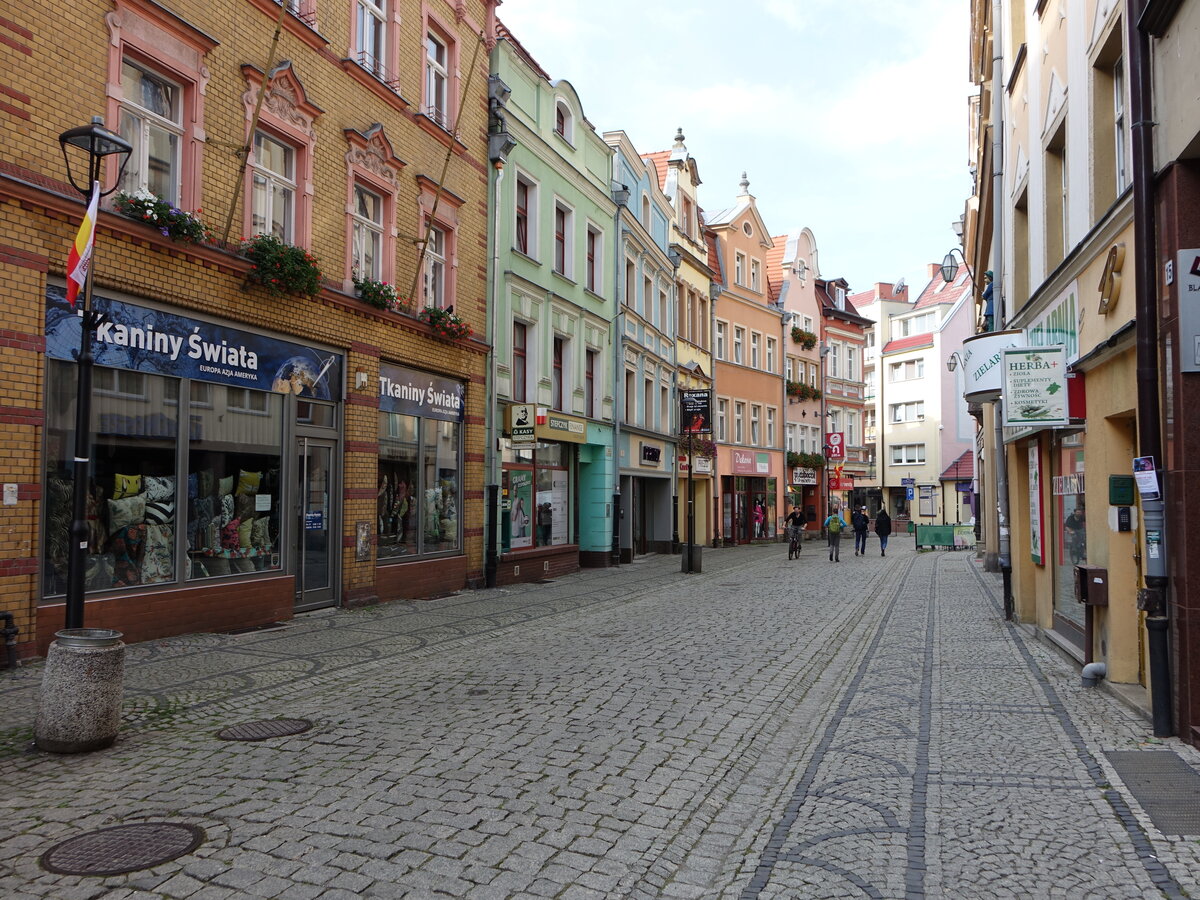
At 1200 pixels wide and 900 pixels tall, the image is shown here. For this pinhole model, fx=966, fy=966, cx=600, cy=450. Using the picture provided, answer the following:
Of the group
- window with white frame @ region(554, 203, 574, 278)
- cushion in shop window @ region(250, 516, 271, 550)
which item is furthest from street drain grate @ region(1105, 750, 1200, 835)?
window with white frame @ region(554, 203, 574, 278)

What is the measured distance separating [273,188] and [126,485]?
4.84 meters

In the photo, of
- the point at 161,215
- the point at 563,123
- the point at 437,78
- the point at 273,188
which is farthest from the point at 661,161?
the point at 161,215

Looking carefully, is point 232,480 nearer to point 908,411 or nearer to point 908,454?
point 908,454

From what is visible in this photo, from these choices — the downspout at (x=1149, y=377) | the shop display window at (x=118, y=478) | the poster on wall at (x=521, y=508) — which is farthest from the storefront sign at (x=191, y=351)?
the downspout at (x=1149, y=377)

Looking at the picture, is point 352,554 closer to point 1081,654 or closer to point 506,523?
point 506,523

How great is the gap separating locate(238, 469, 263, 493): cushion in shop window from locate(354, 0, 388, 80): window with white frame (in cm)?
668

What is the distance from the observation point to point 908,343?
6456cm

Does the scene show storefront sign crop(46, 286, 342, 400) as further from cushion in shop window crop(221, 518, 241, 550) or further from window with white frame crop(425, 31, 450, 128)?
window with white frame crop(425, 31, 450, 128)

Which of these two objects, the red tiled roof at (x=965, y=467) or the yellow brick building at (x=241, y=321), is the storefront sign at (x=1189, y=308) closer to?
the yellow brick building at (x=241, y=321)

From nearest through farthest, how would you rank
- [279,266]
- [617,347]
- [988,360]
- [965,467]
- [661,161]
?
[988,360], [279,266], [617,347], [661,161], [965,467]

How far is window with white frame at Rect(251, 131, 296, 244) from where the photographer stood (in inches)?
502

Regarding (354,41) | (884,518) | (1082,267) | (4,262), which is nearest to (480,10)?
(354,41)

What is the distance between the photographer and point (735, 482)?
40156 millimetres

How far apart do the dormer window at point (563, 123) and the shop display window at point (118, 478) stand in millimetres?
14163
